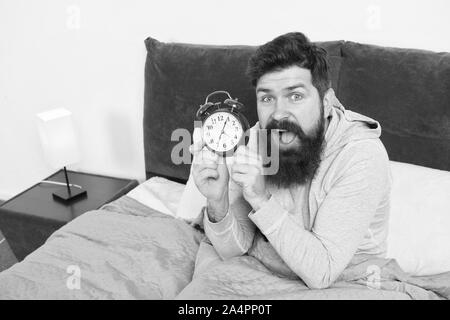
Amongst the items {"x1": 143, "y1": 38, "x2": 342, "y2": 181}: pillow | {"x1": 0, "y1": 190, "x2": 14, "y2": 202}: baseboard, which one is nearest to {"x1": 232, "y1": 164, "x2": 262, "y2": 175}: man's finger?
{"x1": 143, "y1": 38, "x2": 342, "y2": 181}: pillow

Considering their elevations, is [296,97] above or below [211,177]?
above

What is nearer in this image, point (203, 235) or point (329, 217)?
point (329, 217)

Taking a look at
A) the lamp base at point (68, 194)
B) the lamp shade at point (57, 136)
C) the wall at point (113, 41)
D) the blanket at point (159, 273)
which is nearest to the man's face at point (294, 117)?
the blanket at point (159, 273)

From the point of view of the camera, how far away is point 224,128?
122cm

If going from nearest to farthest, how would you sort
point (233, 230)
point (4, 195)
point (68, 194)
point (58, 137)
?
point (233, 230)
point (58, 137)
point (68, 194)
point (4, 195)

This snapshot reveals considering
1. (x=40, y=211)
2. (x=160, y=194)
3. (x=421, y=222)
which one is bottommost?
(x=40, y=211)

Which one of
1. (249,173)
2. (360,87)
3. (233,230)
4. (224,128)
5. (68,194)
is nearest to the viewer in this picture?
(249,173)

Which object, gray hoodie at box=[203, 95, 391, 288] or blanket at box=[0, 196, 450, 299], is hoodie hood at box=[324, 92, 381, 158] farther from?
blanket at box=[0, 196, 450, 299]

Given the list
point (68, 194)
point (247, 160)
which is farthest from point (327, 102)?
point (68, 194)

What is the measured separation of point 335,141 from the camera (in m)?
1.28

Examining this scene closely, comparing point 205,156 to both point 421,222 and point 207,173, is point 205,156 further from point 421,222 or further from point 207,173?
point 421,222

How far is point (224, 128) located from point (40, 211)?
1233mm
